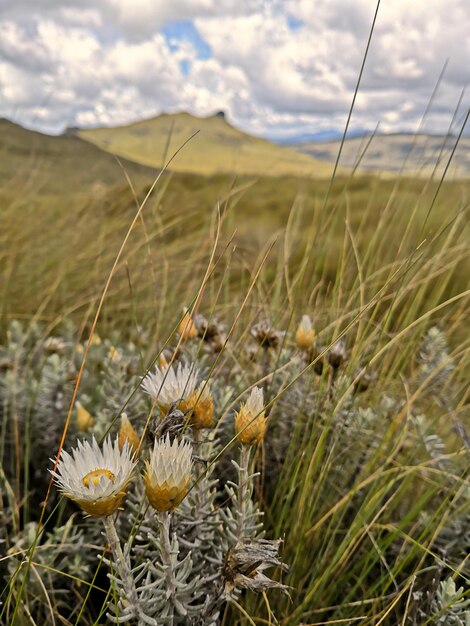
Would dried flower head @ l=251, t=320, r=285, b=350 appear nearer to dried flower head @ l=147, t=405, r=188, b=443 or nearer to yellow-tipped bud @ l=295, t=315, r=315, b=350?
yellow-tipped bud @ l=295, t=315, r=315, b=350

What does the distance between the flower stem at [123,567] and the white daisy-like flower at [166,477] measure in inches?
2.1

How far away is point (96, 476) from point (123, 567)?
11 centimetres

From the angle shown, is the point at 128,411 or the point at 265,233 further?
the point at 265,233

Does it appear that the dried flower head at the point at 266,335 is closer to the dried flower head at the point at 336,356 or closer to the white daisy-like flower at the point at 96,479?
the dried flower head at the point at 336,356

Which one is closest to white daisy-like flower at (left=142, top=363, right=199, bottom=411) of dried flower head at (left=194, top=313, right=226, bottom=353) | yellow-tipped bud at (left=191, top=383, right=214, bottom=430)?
yellow-tipped bud at (left=191, top=383, right=214, bottom=430)

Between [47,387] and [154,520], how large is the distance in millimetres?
604

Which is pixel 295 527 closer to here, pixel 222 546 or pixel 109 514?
pixel 222 546

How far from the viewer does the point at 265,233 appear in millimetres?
5004

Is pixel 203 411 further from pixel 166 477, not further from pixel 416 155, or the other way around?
pixel 416 155

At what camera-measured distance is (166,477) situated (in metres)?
0.49

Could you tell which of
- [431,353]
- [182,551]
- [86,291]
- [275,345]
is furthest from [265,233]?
[182,551]

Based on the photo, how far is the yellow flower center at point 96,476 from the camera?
0.49 m

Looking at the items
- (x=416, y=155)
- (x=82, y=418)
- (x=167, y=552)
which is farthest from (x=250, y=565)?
(x=416, y=155)

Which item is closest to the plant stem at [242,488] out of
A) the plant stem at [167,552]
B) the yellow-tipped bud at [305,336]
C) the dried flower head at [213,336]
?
the plant stem at [167,552]
